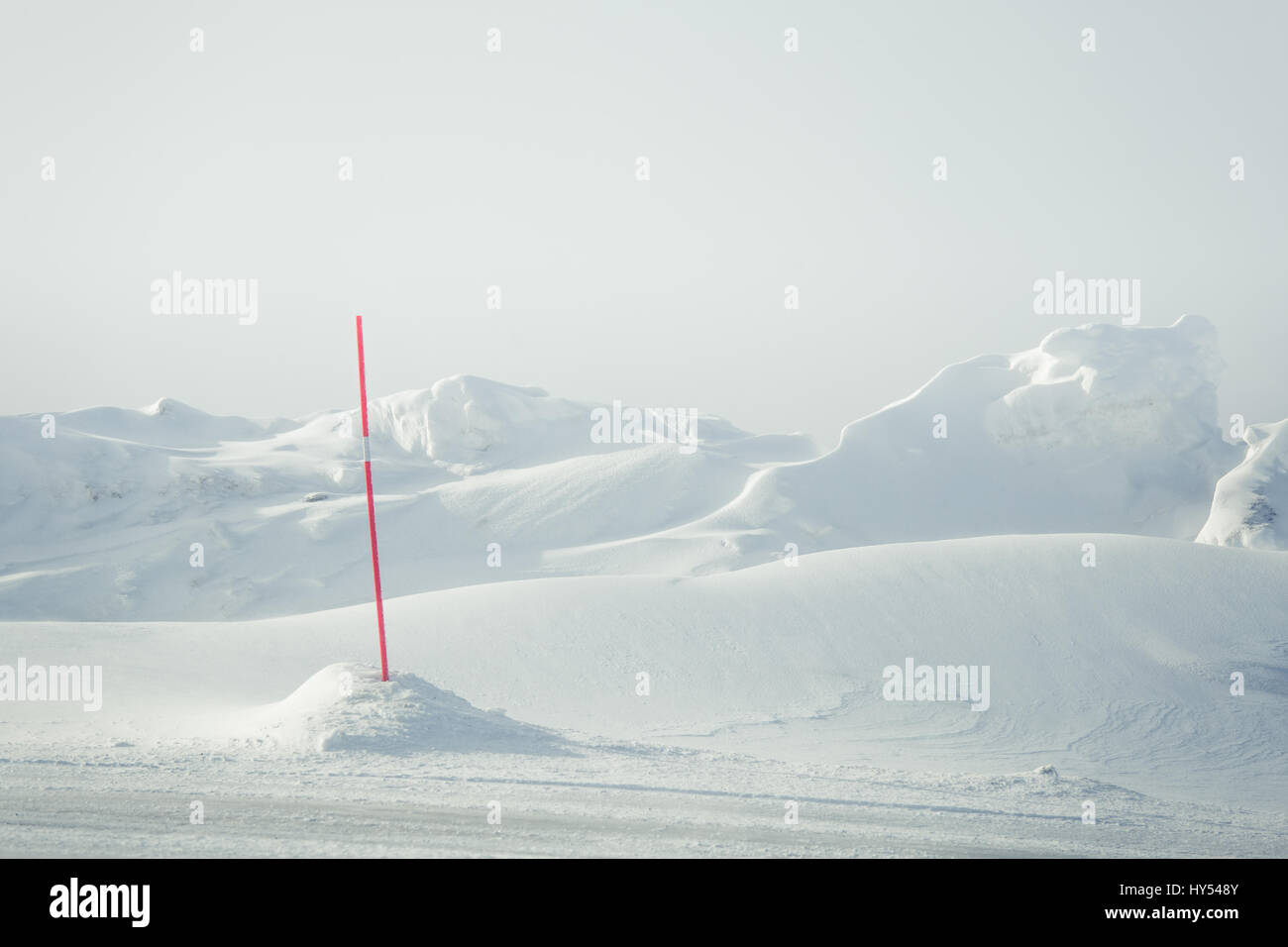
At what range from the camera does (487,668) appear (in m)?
12.3

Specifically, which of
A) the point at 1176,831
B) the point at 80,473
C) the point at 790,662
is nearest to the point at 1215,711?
the point at 790,662

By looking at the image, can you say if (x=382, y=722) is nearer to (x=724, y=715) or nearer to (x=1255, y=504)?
(x=724, y=715)

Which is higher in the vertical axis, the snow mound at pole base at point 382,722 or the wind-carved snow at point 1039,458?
the wind-carved snow at point 1039,458

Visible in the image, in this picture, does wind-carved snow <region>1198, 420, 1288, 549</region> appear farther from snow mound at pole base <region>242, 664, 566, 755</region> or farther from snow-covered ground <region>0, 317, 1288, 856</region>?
snow mound at pole base <region>242, 664, 566, 755</region>

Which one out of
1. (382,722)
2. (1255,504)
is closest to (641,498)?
→ (1255,504)

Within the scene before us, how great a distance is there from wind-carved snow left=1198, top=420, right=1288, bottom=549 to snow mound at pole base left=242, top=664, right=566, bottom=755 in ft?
88.0

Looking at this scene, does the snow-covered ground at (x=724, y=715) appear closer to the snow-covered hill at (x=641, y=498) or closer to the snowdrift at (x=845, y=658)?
the snowdrift at (x=845, y=658)

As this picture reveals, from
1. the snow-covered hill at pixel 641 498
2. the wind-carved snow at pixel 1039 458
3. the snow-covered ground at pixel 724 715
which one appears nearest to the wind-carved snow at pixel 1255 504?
the snow-covered ground at pixel 724 715

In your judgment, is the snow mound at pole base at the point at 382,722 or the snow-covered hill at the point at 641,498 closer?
the snow mound at pole base at the point at 382,722

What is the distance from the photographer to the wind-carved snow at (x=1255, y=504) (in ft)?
93.7

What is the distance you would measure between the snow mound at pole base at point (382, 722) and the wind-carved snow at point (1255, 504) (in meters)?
26.8

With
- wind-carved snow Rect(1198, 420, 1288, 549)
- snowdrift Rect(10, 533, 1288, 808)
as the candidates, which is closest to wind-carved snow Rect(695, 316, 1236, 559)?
wind-carved snow Rect(1198, 420, 1288, 549)

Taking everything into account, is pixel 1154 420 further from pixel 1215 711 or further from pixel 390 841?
pixel 390 841
